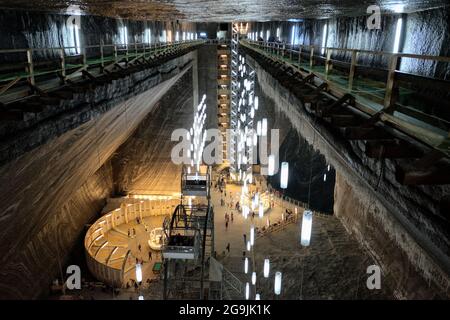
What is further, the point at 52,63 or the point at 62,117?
the point at 52,63

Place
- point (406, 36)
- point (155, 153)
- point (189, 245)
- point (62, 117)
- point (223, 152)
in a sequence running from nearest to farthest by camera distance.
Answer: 1. point (62, 117)
2. point (406, 36)
3. point (189, 245)
4. point (155, 153)
5. point (223, 152)

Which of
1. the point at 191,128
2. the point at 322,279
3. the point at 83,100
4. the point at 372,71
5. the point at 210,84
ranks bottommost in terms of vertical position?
the point at 322,279

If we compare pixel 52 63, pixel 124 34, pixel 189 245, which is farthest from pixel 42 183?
pixel 124 34

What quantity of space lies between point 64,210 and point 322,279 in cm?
951

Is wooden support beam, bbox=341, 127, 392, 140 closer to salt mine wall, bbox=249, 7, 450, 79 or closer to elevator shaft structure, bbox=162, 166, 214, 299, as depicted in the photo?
salt mine wall, bbox=249, 7, 450, 79

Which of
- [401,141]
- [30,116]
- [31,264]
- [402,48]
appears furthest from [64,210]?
[401,141]

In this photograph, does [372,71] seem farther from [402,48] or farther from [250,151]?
[250,151]

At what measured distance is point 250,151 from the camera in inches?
735

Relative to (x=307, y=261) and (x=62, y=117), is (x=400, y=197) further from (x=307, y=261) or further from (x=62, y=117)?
(x=307, y=261)

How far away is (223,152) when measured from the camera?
2444 centimetres

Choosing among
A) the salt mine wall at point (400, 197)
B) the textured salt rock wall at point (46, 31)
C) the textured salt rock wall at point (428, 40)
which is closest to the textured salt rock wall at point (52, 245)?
the textured salt rock wall at point (46, 31)

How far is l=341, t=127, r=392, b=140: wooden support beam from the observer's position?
2605 mm

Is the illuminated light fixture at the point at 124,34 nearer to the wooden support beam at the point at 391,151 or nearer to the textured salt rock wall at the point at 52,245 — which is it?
the textured salt rock wall at the point at 52,245

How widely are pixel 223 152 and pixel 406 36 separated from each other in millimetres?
18927
